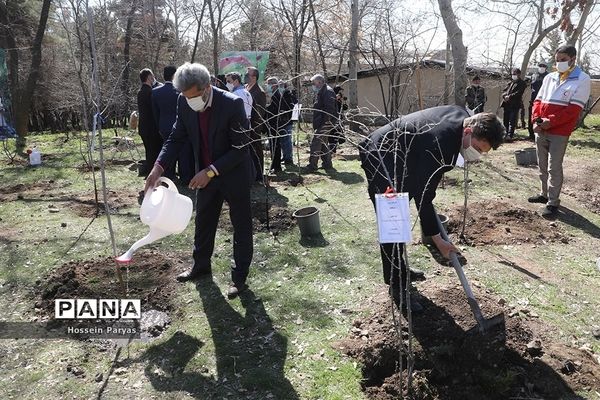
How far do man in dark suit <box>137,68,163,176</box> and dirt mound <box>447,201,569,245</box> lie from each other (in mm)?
4533

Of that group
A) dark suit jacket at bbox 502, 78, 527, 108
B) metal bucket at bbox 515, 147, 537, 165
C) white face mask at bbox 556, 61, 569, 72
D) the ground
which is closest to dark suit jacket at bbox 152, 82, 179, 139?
the ground

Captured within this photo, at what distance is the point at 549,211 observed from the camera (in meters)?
5.40

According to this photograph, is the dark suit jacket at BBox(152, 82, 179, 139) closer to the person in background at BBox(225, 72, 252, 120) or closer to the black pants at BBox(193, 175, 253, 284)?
the person in background at BBox(225, 72, 252, 120)

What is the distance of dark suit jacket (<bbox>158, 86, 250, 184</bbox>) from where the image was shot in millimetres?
3314

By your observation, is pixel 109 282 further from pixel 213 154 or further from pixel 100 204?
pixel 100 204

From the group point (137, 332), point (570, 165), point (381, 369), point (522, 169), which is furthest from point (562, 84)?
point (137, 332)

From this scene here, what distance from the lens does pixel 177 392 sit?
2.63 metres

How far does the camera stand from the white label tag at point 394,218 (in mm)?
2184

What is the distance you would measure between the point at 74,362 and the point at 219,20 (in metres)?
19.4

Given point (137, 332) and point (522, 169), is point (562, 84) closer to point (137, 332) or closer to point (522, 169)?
point (522, 169)

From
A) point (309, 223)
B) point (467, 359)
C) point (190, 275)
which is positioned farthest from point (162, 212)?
point (309, 223)

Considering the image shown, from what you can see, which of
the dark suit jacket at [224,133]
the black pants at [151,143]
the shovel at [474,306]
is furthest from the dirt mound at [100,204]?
the shovel at [474,306]

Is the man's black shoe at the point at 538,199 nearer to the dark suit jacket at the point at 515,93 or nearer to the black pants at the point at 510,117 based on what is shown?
the black pants at the point at 510,117

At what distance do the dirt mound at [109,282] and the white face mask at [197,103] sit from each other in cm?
154
